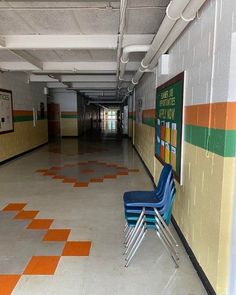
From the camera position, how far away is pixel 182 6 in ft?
6.82

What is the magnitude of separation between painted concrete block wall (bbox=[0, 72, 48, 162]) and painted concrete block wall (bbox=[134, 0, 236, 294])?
5.89 metres

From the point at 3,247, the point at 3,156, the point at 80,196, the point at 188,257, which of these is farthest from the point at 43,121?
the point at 188,257

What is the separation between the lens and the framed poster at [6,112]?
708 cm

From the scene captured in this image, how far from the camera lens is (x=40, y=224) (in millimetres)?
3273

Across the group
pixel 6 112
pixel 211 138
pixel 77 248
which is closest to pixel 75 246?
pixel 77 248

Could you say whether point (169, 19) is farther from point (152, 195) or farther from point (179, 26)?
point (152, 195)

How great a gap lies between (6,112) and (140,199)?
604 cm

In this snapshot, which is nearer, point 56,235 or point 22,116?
point 56,235

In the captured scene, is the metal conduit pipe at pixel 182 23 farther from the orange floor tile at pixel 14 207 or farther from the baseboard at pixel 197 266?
the orange floor tile at pixel 14 207

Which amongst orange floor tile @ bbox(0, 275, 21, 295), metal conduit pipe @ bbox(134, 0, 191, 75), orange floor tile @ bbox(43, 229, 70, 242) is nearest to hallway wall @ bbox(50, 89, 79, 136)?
metal conduit pipe @ bbox(134, 0, 191, 75)

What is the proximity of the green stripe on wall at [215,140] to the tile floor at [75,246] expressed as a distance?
1111 millimetres

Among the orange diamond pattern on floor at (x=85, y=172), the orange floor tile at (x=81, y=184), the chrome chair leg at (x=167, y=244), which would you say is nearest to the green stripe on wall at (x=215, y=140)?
the chrome chair leg at (x=167, y=244)

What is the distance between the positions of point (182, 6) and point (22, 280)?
8.39 feet

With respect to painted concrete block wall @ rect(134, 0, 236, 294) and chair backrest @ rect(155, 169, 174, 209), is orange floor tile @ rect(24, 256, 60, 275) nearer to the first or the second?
chair backrest @ rect(155, 169, 174, 209)
